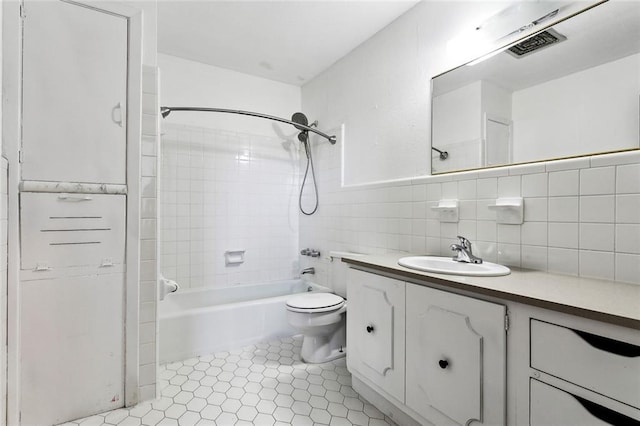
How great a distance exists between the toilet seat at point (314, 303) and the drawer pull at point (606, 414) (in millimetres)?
1370

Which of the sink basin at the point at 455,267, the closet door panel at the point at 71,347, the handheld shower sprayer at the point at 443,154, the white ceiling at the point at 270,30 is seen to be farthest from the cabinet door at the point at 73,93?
the handheld shower sprayer at the point at 443,154

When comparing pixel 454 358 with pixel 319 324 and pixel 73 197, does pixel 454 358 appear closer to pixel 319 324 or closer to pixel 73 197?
pixel 319 324

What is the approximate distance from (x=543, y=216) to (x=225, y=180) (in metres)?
2.44

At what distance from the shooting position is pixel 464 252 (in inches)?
58.3

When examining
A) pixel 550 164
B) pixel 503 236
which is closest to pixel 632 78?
pixel 550 164

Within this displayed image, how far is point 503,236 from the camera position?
4.75 feet

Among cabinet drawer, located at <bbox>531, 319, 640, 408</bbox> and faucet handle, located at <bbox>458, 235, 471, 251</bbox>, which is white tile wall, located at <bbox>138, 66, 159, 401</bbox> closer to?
faucet handle, located at <bbox>458, 235, 471, 251</bbox>

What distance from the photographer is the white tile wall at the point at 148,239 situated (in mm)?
1607

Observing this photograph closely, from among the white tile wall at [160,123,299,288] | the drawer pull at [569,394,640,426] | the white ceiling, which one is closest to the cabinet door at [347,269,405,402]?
the drawer pull at [569,394,640,426]

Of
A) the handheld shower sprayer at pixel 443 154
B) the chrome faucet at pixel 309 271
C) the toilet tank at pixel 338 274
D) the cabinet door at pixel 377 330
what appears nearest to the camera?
the cabinet door at pixel 377 330

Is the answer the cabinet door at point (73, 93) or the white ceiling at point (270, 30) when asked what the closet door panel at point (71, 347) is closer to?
the cabinet door at point (73, 93)

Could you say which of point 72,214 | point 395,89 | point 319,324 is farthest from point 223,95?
point 319,324

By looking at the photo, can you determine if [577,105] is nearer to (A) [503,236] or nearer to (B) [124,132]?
(A) [503,236]

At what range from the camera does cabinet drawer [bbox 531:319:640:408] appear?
72 centimetres
